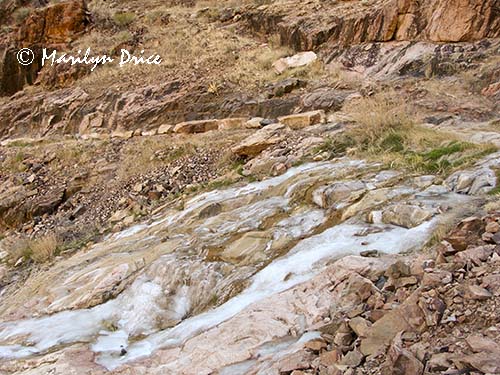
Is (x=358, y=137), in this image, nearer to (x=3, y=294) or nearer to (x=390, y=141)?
(x=390, y=141)

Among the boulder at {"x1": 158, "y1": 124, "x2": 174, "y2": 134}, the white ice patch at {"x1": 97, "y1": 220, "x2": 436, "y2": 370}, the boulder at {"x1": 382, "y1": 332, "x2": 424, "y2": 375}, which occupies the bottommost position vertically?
the white ice patch at {"x1": 97, "y1": 220, "x2": 436, "y2": 370}

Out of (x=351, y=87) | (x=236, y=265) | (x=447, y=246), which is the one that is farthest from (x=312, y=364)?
(x=351, y=87)

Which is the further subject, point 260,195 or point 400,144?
point 400,144

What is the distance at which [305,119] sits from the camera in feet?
29.8

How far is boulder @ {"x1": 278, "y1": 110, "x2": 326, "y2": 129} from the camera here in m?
9.02

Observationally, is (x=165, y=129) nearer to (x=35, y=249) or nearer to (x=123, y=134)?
(x=123, y=134)

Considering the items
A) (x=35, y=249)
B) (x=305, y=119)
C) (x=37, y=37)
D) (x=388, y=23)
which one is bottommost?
(x=35, y=249)

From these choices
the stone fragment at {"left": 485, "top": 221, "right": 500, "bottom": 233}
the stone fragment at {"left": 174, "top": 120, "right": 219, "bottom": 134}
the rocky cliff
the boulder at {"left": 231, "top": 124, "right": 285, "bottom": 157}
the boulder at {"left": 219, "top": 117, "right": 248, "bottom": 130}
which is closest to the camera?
the rocky cliff

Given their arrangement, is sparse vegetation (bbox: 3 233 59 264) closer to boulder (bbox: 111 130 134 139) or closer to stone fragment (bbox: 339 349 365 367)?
boulder (bbox: 111 130 134 139)

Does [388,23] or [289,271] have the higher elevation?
[388,23]

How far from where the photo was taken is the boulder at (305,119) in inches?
355

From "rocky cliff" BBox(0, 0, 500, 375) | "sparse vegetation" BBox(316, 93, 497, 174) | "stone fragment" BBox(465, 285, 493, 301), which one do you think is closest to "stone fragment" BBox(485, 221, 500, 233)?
"rocky cliff" BBox(0, 0, 500, 375)

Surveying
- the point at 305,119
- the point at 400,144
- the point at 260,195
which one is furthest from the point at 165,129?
the point at 400,144

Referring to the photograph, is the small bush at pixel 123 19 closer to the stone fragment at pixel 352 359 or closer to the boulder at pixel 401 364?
the stone fragment at pixel 352 359
